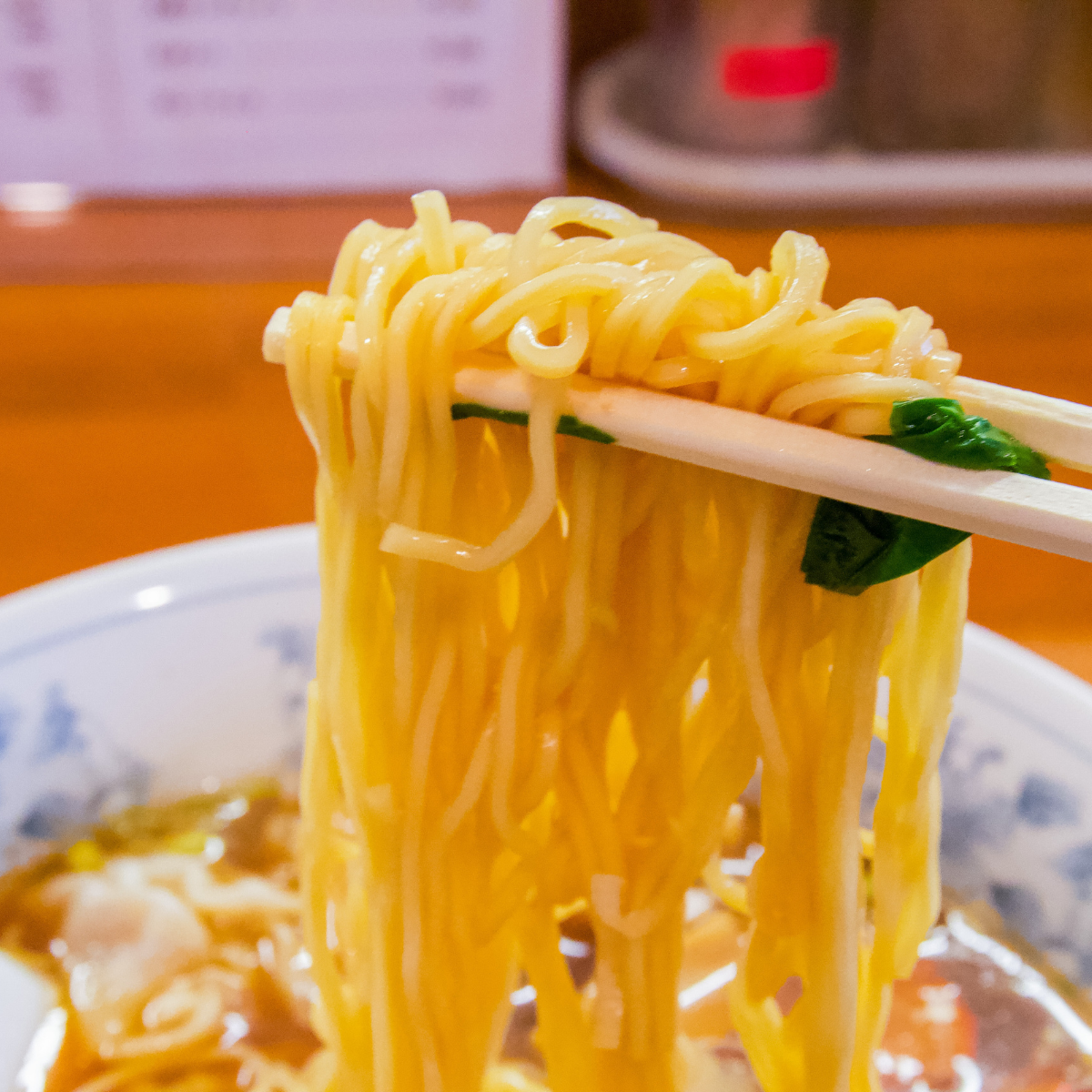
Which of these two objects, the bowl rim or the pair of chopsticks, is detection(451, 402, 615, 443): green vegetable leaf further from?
the bowl rim

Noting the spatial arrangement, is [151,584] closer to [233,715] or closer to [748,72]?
[233,715]

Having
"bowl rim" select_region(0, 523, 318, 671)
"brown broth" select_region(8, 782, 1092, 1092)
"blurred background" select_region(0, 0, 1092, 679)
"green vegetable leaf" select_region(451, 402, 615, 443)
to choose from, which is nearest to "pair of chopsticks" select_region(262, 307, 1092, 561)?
"green vegetable leaf" select_region(451, 402, 615, 443)

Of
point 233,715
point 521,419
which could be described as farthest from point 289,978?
point 521,419

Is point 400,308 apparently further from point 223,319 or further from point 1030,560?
point 223,319

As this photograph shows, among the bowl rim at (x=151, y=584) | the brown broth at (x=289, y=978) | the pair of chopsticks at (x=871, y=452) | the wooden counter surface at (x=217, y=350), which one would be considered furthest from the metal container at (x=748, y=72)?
the pair of chopsticks at (x=871, y=452)

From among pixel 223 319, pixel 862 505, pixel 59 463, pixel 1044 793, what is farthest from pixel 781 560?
pixel 223 319

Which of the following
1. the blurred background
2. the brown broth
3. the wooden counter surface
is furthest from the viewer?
the blurred background
